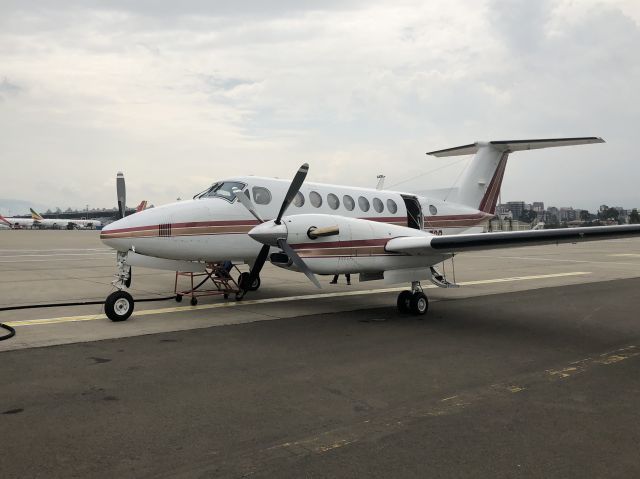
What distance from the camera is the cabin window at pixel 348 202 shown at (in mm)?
13383

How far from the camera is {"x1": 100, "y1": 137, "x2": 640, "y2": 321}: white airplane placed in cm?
978

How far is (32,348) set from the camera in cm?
748

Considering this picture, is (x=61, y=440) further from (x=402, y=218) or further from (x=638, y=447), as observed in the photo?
(x=402, y=218)

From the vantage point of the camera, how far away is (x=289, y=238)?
9719 mm

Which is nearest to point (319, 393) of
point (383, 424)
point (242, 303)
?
point (383, 424)

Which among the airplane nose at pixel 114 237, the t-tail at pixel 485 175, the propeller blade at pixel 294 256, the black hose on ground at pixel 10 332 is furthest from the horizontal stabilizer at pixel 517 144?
the black hose on ground at pixel 10 332

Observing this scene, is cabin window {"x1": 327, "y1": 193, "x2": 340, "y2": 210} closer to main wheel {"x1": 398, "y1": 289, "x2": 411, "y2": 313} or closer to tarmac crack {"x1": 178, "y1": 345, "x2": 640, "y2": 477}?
main wheel {"x1": 398, "y1": 289, "x2": 411, "y2": 313}

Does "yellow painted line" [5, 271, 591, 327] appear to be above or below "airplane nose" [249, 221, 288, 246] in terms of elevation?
below

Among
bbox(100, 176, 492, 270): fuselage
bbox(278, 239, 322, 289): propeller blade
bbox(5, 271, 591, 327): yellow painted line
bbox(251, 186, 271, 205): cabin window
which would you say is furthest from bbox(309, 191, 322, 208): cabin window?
bbox(278, 239, 322, 289): propeller blade

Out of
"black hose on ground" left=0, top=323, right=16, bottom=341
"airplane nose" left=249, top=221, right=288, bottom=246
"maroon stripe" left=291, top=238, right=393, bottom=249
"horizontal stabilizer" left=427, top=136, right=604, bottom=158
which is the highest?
"horizontal stabilizer" left=427, top=136, right=604, bottom=158

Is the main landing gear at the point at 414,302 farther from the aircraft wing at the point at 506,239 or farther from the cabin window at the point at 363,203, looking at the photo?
the cabin window at the point at 363,203

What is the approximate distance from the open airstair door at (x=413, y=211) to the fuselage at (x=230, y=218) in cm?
20

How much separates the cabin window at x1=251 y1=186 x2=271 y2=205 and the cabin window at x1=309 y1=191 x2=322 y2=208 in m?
1.17

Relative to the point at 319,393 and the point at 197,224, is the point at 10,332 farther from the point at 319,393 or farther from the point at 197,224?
the point at 319,393
